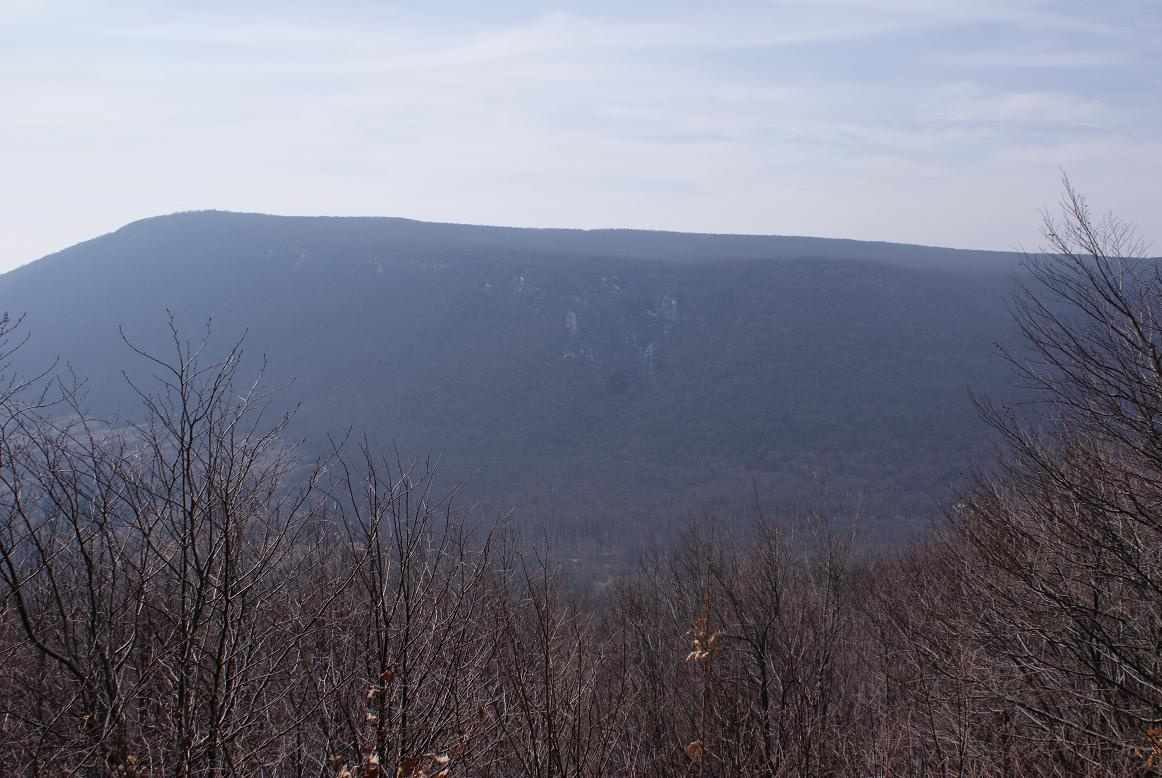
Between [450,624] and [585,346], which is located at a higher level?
[450,624]

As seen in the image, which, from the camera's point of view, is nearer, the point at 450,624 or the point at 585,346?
the point at 450,624

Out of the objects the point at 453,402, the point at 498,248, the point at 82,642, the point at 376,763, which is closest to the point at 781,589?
the point at 82,642

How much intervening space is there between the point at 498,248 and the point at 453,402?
1382 inches

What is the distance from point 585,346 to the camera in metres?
109

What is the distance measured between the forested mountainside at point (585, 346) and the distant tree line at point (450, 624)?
50906 millimetres

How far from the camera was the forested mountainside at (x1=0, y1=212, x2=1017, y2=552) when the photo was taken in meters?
80.6

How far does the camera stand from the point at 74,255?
129750 mm

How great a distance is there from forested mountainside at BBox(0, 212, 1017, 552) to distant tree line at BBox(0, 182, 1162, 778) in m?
50.9

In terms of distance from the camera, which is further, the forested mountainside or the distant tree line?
the forested mountainside

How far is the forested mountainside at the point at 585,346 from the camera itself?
80.6 meters

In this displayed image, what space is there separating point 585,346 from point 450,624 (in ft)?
338

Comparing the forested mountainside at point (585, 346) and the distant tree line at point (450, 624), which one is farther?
the forested mountainside at point (585, 346)

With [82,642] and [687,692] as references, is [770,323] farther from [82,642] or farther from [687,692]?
[82,642]

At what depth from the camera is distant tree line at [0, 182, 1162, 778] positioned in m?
A: 5.98
